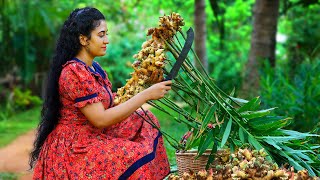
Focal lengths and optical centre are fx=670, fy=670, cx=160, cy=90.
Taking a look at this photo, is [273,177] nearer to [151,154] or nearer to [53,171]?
[151,154]

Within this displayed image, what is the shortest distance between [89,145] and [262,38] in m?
6.32

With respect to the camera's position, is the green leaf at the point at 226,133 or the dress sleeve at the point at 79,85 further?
the dress sleeve at the point at 79,85

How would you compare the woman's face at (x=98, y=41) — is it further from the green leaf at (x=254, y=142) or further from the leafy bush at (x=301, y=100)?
the leafy bush at (x=301, y=100)

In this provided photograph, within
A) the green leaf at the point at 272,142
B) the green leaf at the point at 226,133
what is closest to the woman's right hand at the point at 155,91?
the green leaf at the point at 226,133

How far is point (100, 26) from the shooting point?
157 inches

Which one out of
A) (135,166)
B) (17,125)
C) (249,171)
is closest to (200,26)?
(17,125)

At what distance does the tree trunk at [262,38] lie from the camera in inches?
380

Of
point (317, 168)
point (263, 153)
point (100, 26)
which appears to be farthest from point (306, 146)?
point (100, 26)

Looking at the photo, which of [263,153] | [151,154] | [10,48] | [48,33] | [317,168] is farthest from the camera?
[48,33]

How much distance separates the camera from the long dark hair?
395 centimetres

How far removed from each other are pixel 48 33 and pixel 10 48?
4.81 ft

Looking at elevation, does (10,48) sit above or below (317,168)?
above

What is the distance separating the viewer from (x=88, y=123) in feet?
12.9

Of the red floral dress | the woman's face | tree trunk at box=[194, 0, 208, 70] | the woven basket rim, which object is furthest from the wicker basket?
tree trunk at box=[194, 0, 208, 70]
